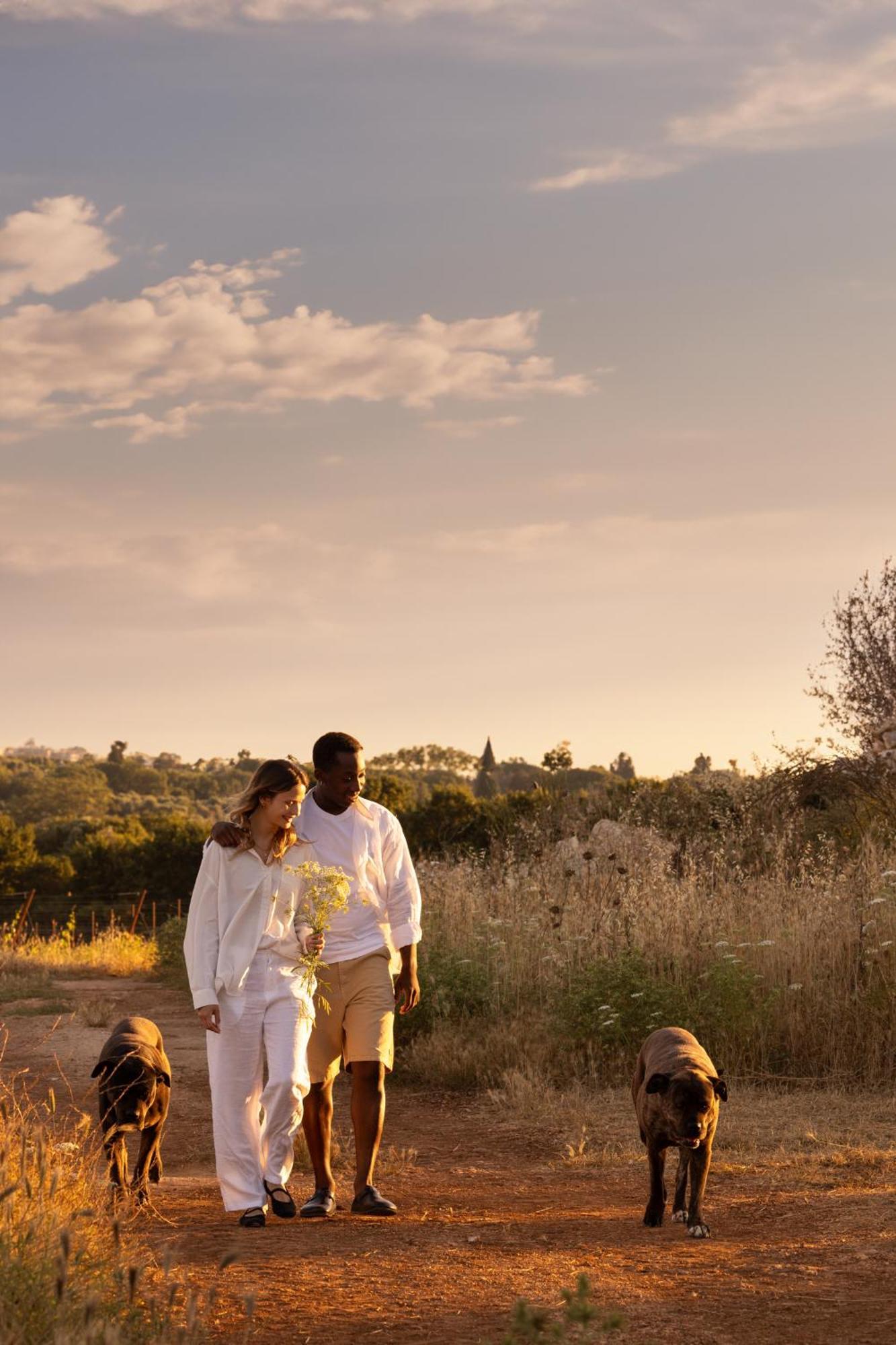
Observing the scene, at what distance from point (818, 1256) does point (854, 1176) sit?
1.93m

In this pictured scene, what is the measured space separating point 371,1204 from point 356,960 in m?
0.99

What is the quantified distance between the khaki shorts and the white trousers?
1.02 feet

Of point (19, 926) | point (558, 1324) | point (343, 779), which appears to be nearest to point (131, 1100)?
point (343, 779)

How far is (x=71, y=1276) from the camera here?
4023mm

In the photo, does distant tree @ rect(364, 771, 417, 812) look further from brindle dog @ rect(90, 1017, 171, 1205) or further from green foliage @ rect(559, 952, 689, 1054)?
brindle dog @ rect(90, 1017, 171, 1205)

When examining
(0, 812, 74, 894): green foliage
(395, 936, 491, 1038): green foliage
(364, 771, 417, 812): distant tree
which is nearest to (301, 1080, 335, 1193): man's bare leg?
(395, 936, 491, 1038): green foliage

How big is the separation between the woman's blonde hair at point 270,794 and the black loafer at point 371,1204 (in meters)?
1.44

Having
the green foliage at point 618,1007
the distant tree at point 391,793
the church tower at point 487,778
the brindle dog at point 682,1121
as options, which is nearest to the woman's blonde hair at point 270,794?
the brindle dog at point 682,1121

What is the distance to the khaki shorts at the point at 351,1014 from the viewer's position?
6055mm

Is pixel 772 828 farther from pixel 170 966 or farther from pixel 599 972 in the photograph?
pixel 170 966

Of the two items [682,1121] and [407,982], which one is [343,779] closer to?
[407,982]

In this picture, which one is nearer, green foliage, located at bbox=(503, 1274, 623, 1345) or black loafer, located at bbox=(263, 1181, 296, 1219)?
green foliage, located at bbox=(503, 1274, 623, 1345)

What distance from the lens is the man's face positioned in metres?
6.08

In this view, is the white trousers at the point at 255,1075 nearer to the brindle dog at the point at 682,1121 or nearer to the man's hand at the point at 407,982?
the man's hand at the point at 407,982
